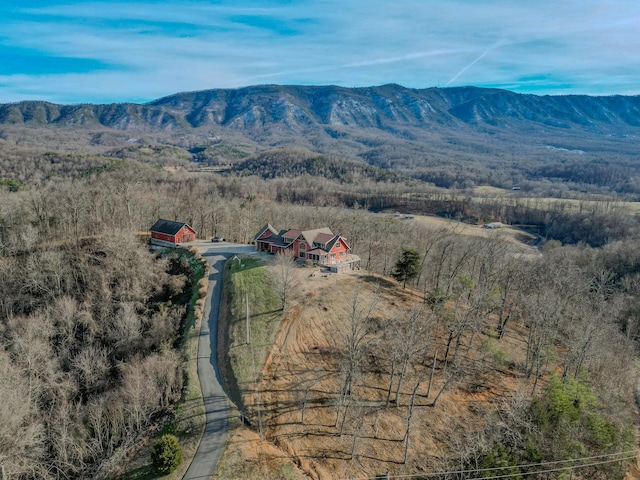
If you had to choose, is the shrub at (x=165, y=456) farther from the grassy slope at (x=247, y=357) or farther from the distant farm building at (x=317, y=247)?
the distant farm building at (x=317, y=247)

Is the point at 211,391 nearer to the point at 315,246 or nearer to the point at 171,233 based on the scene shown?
the point at 315,246

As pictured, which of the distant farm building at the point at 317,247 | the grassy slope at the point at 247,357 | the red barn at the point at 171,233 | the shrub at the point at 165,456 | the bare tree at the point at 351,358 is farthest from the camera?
the red barn at the point at 171,233

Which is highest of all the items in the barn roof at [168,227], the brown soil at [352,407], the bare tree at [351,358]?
the barn roof at [168,227]

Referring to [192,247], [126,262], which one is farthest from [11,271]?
[192,247]

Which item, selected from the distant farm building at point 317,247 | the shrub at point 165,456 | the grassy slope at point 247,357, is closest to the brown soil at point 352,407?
the grassy slope at point 247,357

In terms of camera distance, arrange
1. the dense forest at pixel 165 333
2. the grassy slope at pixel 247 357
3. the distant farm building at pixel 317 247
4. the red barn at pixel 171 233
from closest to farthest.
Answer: the grassy slope at pixel 247 357, the dense forest at pixel 165 333, the distant farm building at pixel 317 247, the red barn at pixel 171 233

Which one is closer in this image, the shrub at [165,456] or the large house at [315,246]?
the shrub at [165,456]
